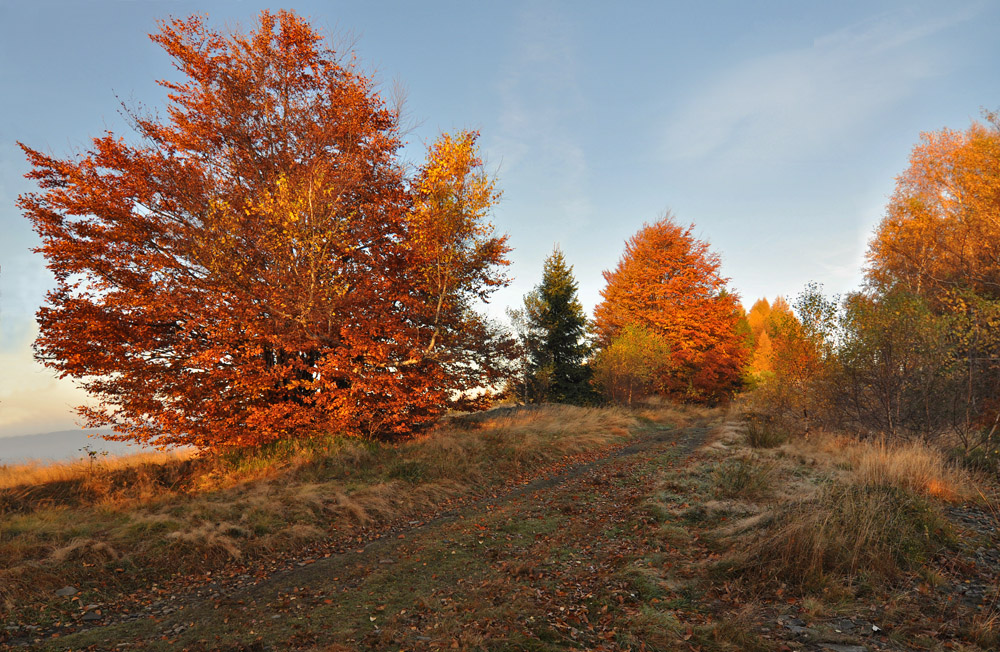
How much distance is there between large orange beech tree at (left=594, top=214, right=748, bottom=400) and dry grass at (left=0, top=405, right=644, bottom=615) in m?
20.2

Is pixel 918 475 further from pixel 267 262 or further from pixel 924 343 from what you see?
pixel 267 262

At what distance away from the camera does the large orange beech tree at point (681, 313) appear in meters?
31.1

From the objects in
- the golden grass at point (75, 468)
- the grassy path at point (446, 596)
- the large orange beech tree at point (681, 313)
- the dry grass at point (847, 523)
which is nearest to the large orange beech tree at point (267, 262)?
the golden grass at point (75, 468)

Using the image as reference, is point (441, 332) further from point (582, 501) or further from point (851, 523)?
point (851, 523)

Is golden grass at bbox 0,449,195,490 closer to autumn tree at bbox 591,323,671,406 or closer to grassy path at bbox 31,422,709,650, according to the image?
grassy path at bbox 31,422,709,650

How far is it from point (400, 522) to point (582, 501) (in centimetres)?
386

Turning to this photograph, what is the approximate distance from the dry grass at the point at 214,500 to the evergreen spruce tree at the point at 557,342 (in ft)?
44.9

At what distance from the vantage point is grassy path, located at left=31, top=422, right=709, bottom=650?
15.8ft

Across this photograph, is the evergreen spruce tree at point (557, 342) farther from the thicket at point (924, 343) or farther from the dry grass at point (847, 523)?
the dry grass at point (847, 523)

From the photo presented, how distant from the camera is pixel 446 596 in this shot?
578cm

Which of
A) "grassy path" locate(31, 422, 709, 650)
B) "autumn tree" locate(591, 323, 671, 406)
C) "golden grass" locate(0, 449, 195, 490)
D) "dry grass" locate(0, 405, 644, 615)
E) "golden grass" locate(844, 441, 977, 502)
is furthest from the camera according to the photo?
"autumn tree" locate(591, 323, 671, 406)

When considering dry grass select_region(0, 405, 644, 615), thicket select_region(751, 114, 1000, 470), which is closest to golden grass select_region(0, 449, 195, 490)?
dry grass select_region(0, 405, 644, 615)

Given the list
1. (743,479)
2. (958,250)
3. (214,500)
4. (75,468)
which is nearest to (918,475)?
(743,479)

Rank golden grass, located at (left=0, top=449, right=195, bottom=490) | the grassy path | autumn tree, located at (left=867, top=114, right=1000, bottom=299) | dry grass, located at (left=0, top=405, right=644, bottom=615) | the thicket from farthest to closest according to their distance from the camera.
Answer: autumn tree, located at (left=867, top=114, right=1000, bottom=299) → the thicket → golden grass, located at (left=0, top=449, right=195, bottom=490) → dry grass, located at (left=0, top=405, right=644, bottom=615) → the grassy path
